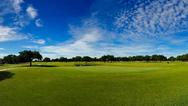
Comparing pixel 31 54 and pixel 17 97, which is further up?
pixel 31 54

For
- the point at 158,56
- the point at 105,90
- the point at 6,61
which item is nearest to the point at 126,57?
the point at 158,56

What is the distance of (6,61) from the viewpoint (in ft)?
493

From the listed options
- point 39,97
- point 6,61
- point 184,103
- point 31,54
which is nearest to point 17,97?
point 39,97

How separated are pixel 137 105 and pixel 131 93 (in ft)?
13.0

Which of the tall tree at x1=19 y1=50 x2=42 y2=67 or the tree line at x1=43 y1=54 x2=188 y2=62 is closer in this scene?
the tall tree at x1=19 y1=50 x2=42 y2=67

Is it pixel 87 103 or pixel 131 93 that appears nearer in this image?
pixel 87 103

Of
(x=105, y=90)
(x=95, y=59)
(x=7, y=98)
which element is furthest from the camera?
(x=95, y=59)

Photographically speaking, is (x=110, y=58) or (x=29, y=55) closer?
(x=29, y=55)

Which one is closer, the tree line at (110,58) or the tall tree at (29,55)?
the tall tree at (29,55)

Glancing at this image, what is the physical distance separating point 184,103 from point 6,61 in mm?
151222

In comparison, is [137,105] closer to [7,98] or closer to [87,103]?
[87,103]

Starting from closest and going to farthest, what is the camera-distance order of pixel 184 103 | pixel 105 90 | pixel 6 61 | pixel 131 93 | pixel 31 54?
pixel 184 103 → pixel 131 93 → pixel 105 90 → pixel 31 54 → pixel 6 61

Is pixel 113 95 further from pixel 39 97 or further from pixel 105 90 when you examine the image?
pixel 39 97

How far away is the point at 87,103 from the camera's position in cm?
1482
